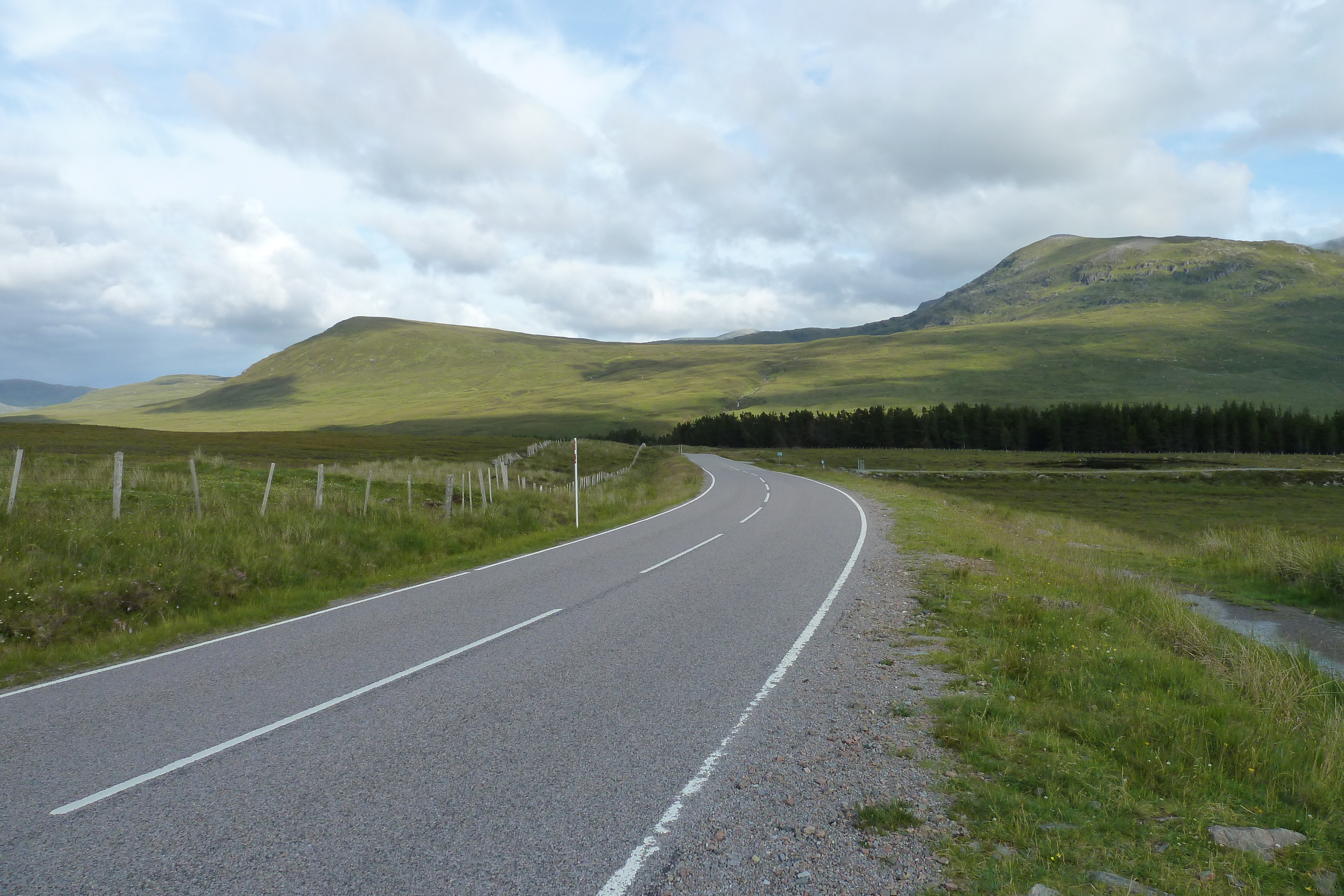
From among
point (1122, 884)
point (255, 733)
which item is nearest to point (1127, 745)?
point (1122, 884)

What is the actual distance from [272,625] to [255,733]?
476cm

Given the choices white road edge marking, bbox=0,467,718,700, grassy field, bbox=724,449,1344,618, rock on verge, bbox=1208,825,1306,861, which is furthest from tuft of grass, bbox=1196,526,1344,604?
white road edge marking, bbox=0,467,718,700

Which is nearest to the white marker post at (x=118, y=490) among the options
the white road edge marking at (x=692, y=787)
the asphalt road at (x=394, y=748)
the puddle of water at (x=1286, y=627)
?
the asphalt road at (x=394, y=748)

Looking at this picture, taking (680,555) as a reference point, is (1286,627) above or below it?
below

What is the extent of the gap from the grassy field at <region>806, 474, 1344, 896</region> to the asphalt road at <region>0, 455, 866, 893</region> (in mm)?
1843

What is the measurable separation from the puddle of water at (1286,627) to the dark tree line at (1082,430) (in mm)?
96479

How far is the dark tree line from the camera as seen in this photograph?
97.6 meters

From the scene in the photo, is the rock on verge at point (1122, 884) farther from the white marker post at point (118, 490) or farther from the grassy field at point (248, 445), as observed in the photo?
the grassy field at point (248, 445)

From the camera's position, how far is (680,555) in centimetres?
1559

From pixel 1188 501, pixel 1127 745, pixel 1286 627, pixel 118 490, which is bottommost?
pixel 1188 501

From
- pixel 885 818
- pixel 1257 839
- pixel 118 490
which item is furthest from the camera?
pixel 118 490

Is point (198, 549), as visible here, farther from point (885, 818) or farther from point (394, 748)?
point (885, 818)

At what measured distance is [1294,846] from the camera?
4230 mm

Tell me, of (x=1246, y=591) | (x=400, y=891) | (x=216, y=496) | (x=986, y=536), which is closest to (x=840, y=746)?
(x=400, y=891)
